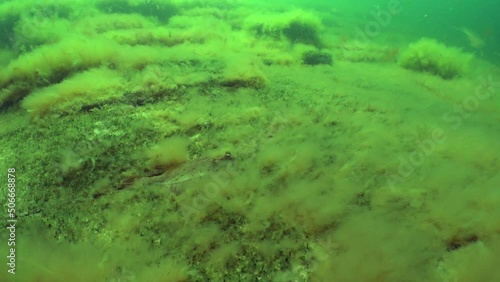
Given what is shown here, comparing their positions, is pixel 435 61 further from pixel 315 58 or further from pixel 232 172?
pixel 232 172

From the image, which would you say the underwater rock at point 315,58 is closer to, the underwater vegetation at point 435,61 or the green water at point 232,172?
the green water at point 232,172

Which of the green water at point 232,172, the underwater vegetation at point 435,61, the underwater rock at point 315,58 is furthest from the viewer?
the underwater vegetation at point 435,61

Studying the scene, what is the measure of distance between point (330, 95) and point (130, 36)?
7.48m

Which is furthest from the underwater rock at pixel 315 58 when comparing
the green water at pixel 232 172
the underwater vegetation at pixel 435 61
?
the underwater vegetation at pixel 435 61

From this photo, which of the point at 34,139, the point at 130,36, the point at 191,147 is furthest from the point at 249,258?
the point at 130,36

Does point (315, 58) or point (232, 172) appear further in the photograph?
point (315, 58)

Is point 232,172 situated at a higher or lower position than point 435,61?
lower

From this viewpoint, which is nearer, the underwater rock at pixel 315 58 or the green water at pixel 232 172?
the green water at pixel 232 172

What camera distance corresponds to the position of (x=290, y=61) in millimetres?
10180

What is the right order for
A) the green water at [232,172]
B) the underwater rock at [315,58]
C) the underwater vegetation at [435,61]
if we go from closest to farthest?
the green water at [232,172] < the underwater rock at [315,58] < the underwater vegetation at [435,61]

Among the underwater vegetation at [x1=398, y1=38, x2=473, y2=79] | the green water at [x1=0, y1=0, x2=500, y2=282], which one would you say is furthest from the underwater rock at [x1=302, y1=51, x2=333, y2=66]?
the underwater vegetation at [x1=398, y1=38, x2=473, y2=79]

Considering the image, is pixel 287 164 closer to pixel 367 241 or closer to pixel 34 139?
pixel 367 241

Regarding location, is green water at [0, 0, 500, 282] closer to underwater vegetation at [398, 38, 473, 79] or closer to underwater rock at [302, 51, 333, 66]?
underwater rock at [302, 51, 333, 66]

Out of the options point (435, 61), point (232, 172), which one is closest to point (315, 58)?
point (435, 61)
